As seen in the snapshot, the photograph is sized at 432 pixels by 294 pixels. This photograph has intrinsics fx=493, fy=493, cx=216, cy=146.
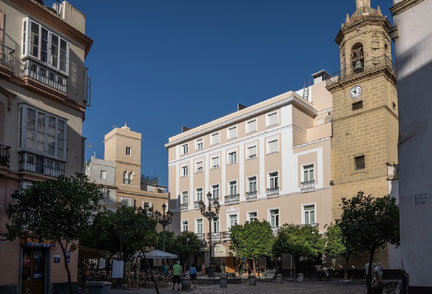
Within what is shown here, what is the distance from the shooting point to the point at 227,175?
44.9m

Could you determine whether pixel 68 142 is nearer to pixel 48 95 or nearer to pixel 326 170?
pixel 48 95

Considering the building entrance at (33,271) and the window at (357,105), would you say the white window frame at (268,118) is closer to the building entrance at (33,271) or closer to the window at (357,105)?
the window at (357,105)

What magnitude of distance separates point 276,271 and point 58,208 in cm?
2608

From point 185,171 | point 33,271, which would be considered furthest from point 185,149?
point 33,271

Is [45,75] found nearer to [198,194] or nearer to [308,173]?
[308,173]

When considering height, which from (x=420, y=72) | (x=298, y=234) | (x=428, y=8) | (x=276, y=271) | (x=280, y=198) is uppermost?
(x=428, y=8)

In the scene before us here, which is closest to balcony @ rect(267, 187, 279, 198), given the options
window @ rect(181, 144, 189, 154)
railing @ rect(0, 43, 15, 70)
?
window @ rect(181, 144, 189, 154)

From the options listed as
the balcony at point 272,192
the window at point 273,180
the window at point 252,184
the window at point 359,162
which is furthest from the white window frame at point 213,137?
the window at point 359,162

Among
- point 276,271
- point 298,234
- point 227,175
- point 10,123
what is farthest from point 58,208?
point 227,175

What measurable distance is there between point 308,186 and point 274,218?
4.41 meters

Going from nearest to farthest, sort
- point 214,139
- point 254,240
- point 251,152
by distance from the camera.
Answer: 1. point 254,240
2. point 251,152
3. point 214,139

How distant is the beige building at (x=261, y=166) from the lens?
125 ft

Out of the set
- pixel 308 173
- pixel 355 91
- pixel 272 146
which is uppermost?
pixel 355 91

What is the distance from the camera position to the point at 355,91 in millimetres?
36562
